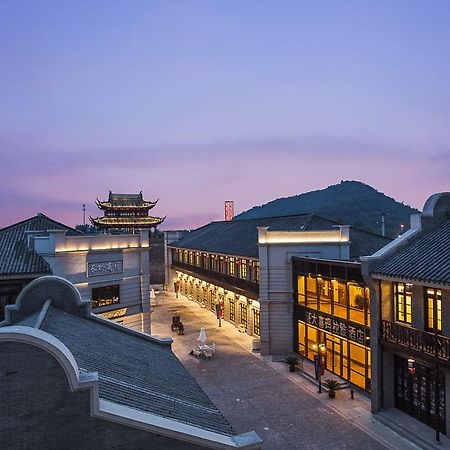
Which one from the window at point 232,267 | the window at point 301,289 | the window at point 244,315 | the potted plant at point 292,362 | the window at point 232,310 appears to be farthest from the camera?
the window at point 232,310

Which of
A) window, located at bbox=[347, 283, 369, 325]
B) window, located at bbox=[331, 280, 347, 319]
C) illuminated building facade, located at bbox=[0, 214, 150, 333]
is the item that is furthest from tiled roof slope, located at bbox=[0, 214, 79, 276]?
window, located at bbox=[347, 283, 369, 325]

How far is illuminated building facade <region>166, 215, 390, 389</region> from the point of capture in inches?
939

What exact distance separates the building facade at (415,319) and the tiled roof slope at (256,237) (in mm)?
11654

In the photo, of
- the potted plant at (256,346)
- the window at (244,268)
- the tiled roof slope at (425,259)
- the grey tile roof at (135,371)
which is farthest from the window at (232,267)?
the grey tile roof at (135,371)

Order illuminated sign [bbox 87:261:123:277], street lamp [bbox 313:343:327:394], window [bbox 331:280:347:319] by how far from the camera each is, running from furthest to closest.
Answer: illuminated sign [bbox 87:261:123:277] → window [bbox 331:280:347:319] → street lamp [bbox 313:343:327:394]

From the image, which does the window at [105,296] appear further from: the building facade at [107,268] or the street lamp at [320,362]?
the street lamp at [320,362]

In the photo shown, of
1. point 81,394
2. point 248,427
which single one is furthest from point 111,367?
point 248,427

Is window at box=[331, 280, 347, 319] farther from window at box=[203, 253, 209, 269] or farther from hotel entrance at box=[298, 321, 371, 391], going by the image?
window at box=[203, 253, 209, 269]

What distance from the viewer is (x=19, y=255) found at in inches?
1044

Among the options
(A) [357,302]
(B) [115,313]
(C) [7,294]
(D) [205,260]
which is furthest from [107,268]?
(D) [205,260]

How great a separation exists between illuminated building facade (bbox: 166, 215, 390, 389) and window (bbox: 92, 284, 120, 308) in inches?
411

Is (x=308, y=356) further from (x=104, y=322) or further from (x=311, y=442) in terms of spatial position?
(x=104, y=322)

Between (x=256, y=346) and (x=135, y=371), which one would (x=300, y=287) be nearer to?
(x=256, y=346)

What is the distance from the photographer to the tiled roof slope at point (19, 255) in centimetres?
2486
